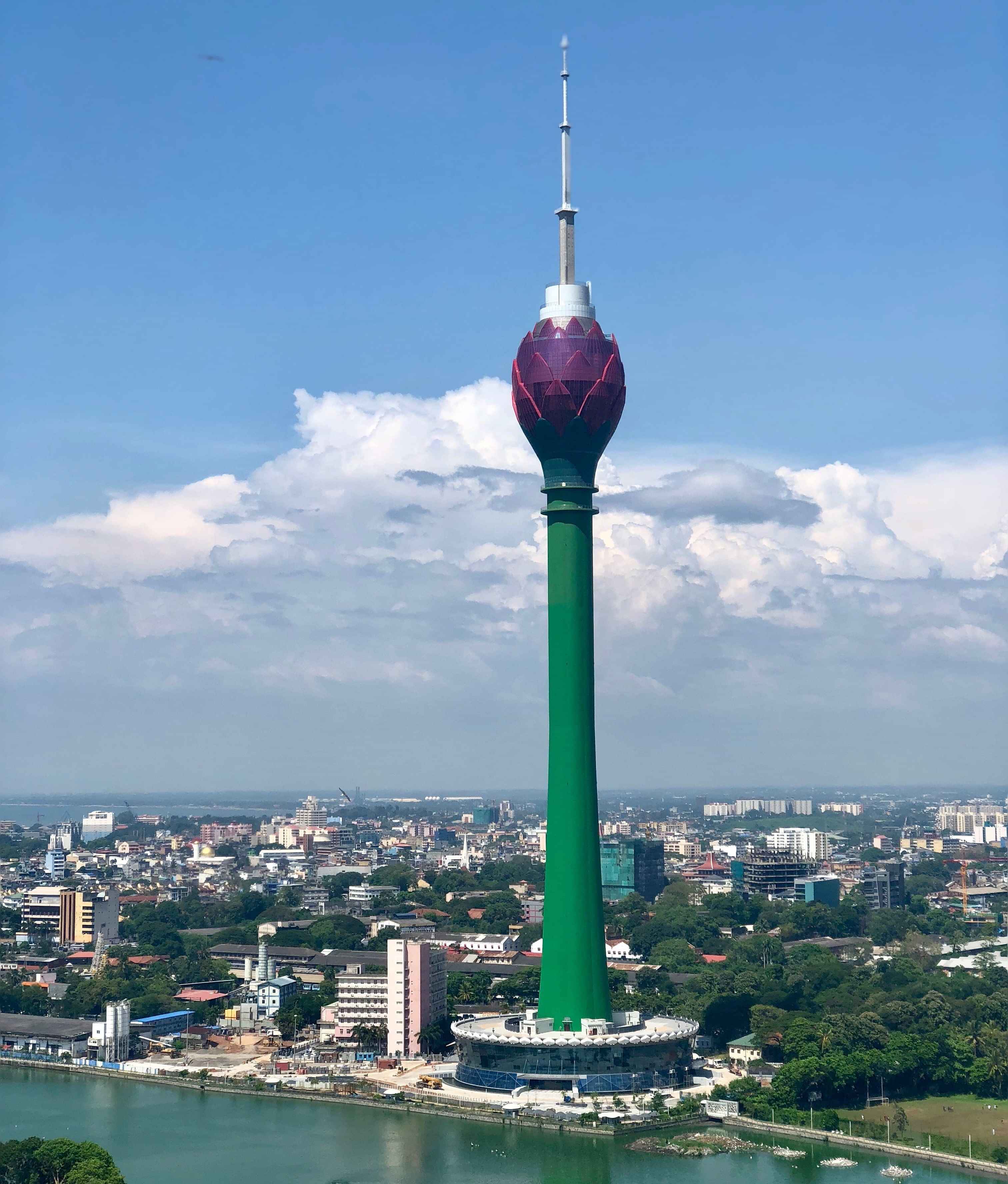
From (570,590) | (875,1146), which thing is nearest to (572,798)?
(570,590)

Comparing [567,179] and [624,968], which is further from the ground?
[567,179]

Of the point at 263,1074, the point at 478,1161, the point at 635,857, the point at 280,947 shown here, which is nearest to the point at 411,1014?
the point at 263,1074

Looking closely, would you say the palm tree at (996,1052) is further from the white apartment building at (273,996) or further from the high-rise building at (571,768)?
the white apartment building at (273,996)

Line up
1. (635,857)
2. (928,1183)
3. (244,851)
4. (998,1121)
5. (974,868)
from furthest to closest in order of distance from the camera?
(244,851) < (974,868) < (635,857) < (998,1121) < (928,1183)

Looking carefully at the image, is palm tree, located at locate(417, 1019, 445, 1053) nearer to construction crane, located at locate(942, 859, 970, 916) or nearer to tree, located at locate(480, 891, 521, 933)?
tree, located at locate(480, 891, 521, 933)

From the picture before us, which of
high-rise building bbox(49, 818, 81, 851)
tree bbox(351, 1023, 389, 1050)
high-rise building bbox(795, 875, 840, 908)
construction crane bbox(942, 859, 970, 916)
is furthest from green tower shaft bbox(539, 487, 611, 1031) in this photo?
high-rise building bbox(49, 818, 81, 851)

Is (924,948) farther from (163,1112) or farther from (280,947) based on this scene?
(163,1112)

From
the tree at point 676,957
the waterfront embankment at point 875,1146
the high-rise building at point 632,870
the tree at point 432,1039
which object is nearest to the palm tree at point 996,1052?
the waterfront embankment at point 875,1146

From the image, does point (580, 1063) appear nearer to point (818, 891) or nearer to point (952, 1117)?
point (952, 1117)
